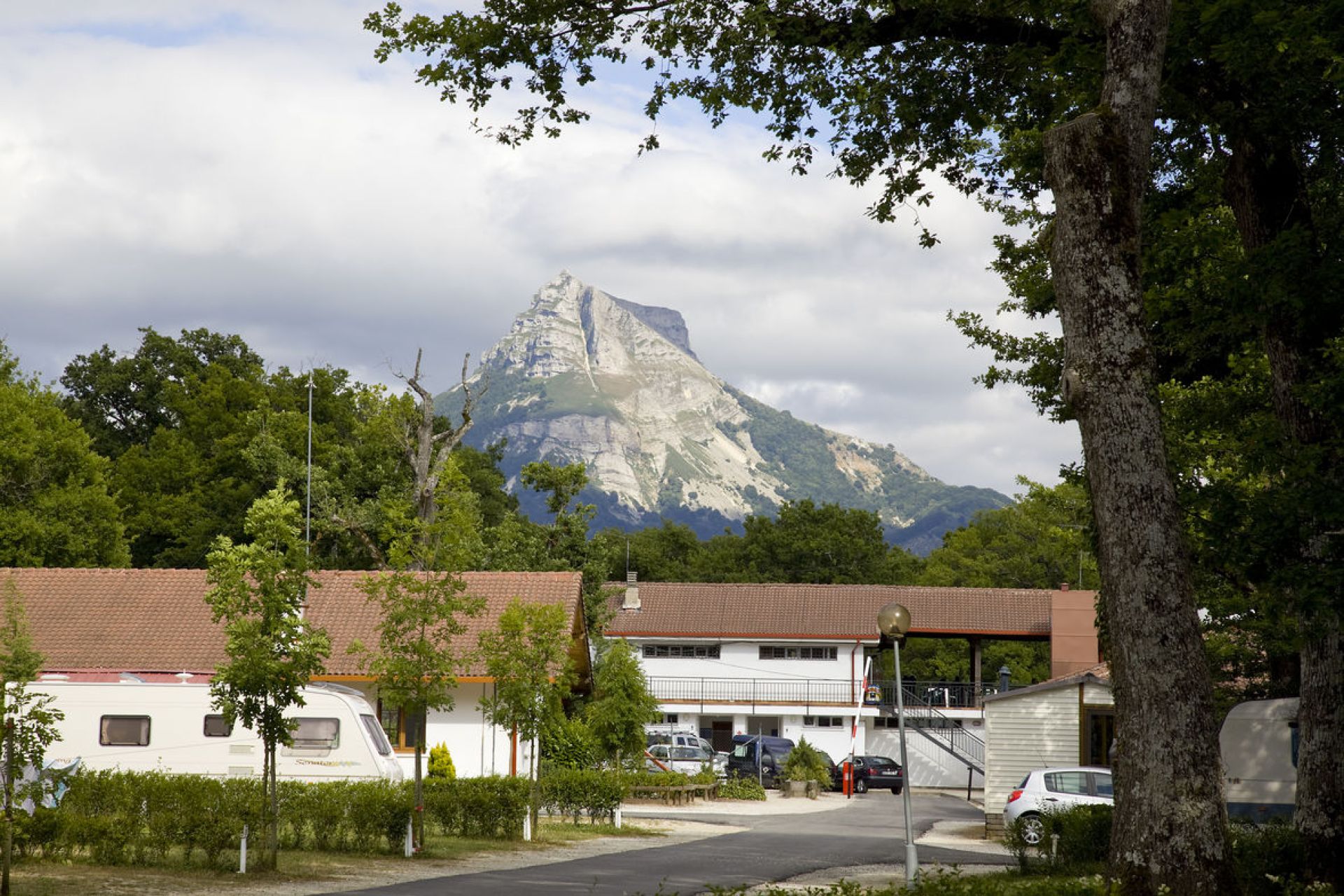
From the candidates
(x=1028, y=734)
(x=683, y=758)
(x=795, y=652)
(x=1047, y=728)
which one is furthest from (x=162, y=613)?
(x=795, y=652)

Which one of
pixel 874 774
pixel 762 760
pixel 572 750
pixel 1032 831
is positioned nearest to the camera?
pixel 1032 831

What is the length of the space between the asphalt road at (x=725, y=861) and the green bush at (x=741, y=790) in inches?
235

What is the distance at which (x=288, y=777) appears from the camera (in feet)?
80.4

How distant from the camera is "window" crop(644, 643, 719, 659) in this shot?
59.0m

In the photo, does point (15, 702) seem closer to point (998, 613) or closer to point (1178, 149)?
point (1178, 149)

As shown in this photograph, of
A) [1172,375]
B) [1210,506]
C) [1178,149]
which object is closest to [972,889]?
[1210,506]

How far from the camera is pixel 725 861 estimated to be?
20.9 m

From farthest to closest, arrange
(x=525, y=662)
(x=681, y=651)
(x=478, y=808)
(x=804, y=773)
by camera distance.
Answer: (x=681, y=651)
(x=804, y=773)
(x=525, y=662)
(x=478, y=808)

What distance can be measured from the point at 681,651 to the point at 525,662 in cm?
3581

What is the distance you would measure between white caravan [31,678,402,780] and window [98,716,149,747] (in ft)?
0.04

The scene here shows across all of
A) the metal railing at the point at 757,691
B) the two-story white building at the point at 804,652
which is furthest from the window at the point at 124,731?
the metal railing at the point at 757,691

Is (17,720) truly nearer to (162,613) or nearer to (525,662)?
(525,662)

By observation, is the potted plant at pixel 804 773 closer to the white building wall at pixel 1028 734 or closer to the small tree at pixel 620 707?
the white building wall at pixel 1028 734

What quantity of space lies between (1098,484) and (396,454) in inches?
1635
